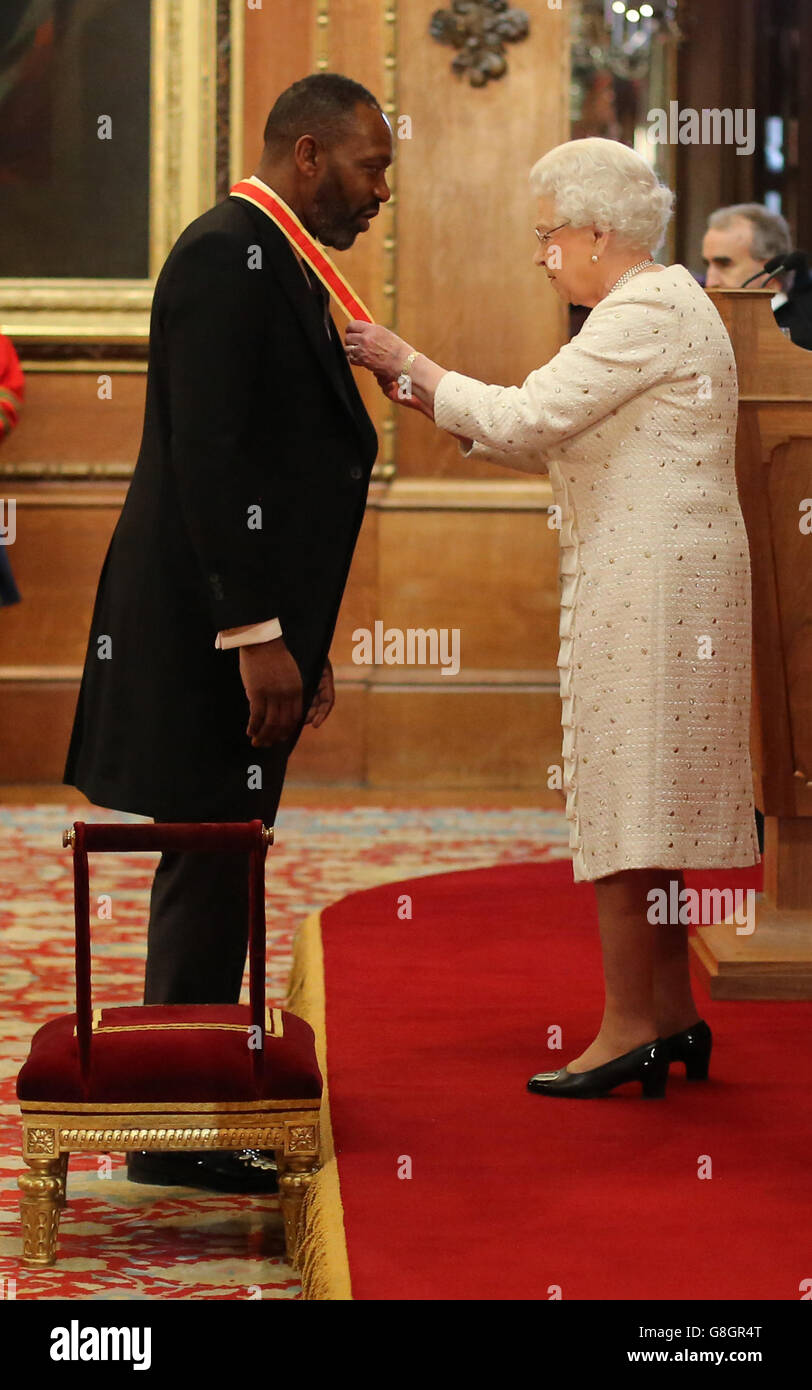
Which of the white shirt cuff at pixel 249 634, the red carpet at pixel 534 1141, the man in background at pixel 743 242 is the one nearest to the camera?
the red carpet at pixel 534 1141

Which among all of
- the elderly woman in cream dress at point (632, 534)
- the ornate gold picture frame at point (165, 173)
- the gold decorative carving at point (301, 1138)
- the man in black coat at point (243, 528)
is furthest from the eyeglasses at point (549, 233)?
the ornate gold picture frame at point (165, 173)

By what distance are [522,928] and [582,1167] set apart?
6.23 feet

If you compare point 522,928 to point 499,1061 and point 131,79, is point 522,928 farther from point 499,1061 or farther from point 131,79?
point 131,79

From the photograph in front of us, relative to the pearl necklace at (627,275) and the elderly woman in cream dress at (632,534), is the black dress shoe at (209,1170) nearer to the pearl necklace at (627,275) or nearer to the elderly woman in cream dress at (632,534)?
the elderly woman in cream dress at (632,534)

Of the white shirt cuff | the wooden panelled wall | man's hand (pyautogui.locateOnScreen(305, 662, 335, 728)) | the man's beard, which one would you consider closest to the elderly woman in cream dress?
the man's beard

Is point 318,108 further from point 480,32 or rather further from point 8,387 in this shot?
point 480,32

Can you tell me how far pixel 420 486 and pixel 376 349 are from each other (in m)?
4.59

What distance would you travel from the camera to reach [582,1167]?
296 centimetres

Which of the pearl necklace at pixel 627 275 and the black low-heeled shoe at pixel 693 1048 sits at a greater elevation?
the pearl necklace at pixel 627 275

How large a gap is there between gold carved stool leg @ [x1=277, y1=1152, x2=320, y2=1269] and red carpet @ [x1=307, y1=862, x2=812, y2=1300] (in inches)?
2.5

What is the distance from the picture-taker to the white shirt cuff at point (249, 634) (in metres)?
2.95

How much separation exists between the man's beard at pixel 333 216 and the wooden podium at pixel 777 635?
3.46 ft

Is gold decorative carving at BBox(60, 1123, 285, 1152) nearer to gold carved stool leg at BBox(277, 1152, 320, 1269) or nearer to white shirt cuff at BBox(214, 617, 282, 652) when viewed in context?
gold carved stool leg at BBox(277, 1152, 320, 1269)

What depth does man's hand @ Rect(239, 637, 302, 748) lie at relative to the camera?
2.96 m
